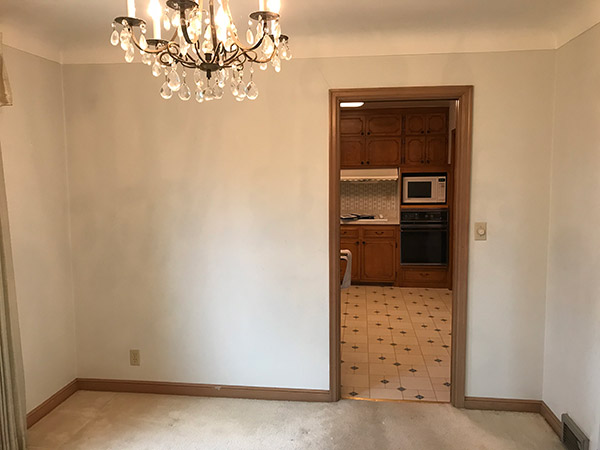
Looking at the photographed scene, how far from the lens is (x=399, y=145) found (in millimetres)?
6215

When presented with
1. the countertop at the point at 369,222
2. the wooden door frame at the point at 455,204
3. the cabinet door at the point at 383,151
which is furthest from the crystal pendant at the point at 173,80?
the cabinet door at the point at 383,151

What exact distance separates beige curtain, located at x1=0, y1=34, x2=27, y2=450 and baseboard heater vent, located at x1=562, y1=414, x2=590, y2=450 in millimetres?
3002

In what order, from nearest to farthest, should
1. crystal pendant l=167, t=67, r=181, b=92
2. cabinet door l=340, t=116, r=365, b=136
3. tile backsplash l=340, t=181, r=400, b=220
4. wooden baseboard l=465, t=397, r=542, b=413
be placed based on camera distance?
crystal pendant l=167, t=67, r=181, b=92
wooden baseboard l=465, t=397, r=542, b=413
cabinet door l=340, t=116, r=365, b=136
tile backsplash l=340, t=181, r=400, b=220

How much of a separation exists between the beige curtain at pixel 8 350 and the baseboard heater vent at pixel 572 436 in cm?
300

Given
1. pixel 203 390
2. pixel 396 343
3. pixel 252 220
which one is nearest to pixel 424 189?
pixel 396 343

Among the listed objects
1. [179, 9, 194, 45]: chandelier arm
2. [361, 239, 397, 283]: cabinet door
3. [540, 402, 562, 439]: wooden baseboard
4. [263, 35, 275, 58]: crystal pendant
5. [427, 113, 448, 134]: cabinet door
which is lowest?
[540, 402, 562, 439]: wooden baseboard

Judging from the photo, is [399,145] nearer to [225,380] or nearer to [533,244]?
[533,244]

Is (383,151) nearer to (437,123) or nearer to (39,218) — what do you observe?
(437,123)

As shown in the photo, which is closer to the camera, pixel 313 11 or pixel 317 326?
pixel 313 11

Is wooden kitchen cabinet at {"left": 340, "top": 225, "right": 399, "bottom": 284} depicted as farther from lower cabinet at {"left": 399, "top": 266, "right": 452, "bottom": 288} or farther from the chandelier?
the chandelier

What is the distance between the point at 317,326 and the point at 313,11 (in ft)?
6.33

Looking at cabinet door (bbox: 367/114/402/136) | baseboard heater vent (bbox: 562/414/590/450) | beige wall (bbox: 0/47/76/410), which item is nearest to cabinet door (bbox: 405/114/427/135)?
cabinet door (bbox: 367/114/402/136)

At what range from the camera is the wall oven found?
20.0ft

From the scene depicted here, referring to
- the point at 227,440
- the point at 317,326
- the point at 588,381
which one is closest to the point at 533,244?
the point at 588,381
